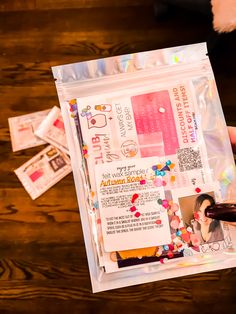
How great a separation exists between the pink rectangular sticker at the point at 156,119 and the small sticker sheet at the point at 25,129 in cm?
45

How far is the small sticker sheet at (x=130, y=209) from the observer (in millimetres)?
719

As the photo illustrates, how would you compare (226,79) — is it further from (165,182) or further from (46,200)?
(46,200)

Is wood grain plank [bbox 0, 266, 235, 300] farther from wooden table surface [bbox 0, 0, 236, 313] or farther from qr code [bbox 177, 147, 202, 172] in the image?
qr code [bbox 177, 147, 202, 172]

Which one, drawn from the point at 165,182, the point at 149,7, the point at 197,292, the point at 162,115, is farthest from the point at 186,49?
the point at 197,292

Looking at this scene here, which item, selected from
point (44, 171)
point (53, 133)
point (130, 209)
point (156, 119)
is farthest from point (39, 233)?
point (156, 119)

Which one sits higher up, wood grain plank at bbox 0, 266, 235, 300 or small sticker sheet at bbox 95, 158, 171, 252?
small sticker sheet at bbox 95, 158, 171, 252

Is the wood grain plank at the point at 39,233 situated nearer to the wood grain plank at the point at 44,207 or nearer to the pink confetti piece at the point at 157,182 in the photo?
the wood grain plank at the point at 44,207

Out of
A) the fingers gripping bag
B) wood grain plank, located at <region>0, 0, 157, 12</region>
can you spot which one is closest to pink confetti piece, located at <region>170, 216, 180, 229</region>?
the fingers gripping bag

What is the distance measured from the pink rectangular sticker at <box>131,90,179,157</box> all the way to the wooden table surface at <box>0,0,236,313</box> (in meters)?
0.42

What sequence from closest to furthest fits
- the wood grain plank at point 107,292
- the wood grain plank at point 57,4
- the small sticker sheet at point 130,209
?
the small sticker sheet at point 130,209 < the wood grain plank at point 107,292 < the wood grain plank at point 57,4

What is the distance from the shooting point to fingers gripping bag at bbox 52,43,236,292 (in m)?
0.72

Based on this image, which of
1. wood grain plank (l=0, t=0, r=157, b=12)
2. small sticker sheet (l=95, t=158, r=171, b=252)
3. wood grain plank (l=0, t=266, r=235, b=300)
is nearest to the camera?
small sticker sheet (l=95, t=158, r=171, b=252)

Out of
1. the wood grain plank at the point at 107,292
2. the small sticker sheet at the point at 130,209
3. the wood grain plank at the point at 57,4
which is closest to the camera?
the small sticker sheet at the point at 130,209

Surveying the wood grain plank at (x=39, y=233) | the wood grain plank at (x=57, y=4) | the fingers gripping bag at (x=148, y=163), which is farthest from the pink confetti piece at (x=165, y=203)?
the wood grain plank at (x=57, y=4)
